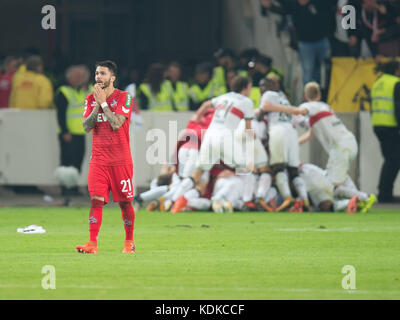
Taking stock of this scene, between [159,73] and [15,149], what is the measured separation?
3.09m

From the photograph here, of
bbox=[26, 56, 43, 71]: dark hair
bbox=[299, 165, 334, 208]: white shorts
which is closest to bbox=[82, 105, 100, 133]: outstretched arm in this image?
bbox=[299, 165, 334, 208]: white shorts

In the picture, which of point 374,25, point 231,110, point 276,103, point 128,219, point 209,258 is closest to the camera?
point 209,258

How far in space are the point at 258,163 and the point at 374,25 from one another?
4.61 m

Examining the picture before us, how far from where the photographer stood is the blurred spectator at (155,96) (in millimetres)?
23000

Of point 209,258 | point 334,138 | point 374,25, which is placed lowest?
point 209,258

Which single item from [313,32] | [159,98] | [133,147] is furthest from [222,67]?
[133,147]

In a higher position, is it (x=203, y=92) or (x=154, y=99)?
(x=203, y=92)

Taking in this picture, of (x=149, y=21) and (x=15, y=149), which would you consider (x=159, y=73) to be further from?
(x=149, y=21)

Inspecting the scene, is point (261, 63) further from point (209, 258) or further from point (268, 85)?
point (209, 258)

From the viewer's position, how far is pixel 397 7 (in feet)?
74.6

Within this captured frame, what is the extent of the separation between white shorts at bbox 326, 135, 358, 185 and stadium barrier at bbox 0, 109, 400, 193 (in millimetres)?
1766

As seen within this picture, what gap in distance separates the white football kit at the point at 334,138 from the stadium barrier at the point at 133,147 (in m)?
1.79

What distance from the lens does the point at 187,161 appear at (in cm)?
1975
